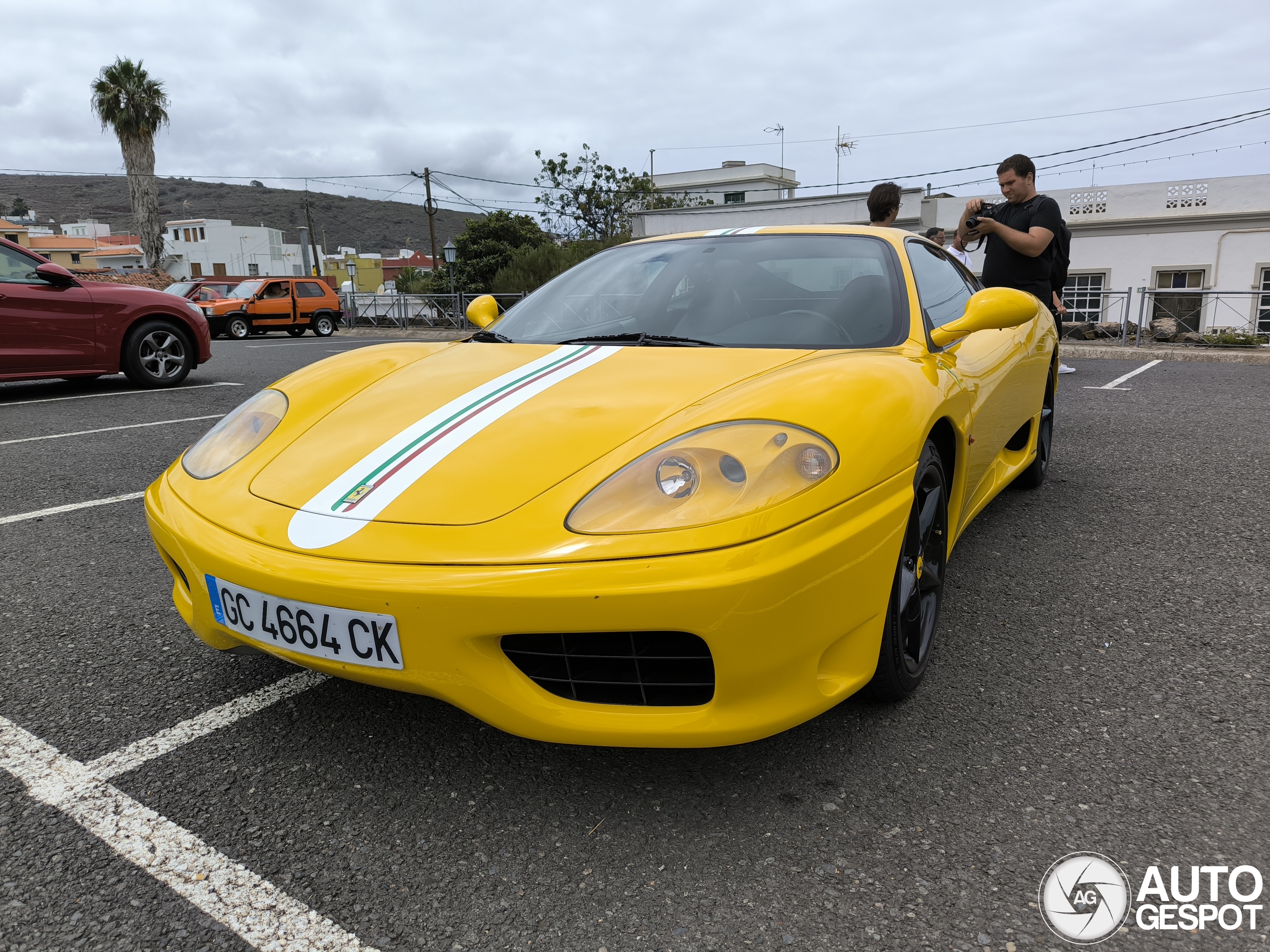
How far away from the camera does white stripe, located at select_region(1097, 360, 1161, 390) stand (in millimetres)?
7473

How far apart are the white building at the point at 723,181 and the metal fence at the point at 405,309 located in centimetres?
3268

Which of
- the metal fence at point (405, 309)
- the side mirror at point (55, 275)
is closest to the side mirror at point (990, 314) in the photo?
the side mirror at point (55, 275)

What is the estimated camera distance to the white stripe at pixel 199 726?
176 centimetres

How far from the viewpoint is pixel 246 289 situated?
67.8 ft

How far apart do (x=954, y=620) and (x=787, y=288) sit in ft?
3.55

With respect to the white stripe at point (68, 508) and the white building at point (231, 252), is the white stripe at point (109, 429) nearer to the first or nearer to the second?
the white stripe at point (68, 508)

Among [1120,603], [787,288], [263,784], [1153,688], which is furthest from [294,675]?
[1120,603]

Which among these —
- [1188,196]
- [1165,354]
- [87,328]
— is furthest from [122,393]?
[1188,196]

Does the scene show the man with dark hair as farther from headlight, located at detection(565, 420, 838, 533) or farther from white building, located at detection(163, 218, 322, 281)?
white building, located at detection(163, 218, 322, 281)

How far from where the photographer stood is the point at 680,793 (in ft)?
5.49

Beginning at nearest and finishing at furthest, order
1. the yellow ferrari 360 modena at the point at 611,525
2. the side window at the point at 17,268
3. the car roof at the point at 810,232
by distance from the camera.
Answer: the yellow ferrari 360 modena at the point at 611,525 → the car roof at the point at 810,232 → the side window at the point at 17,268

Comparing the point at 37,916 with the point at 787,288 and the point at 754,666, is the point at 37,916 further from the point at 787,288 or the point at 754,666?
the point at 787,288

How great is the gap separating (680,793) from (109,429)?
5.33 meters

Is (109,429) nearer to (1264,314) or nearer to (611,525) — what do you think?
(611,525)
